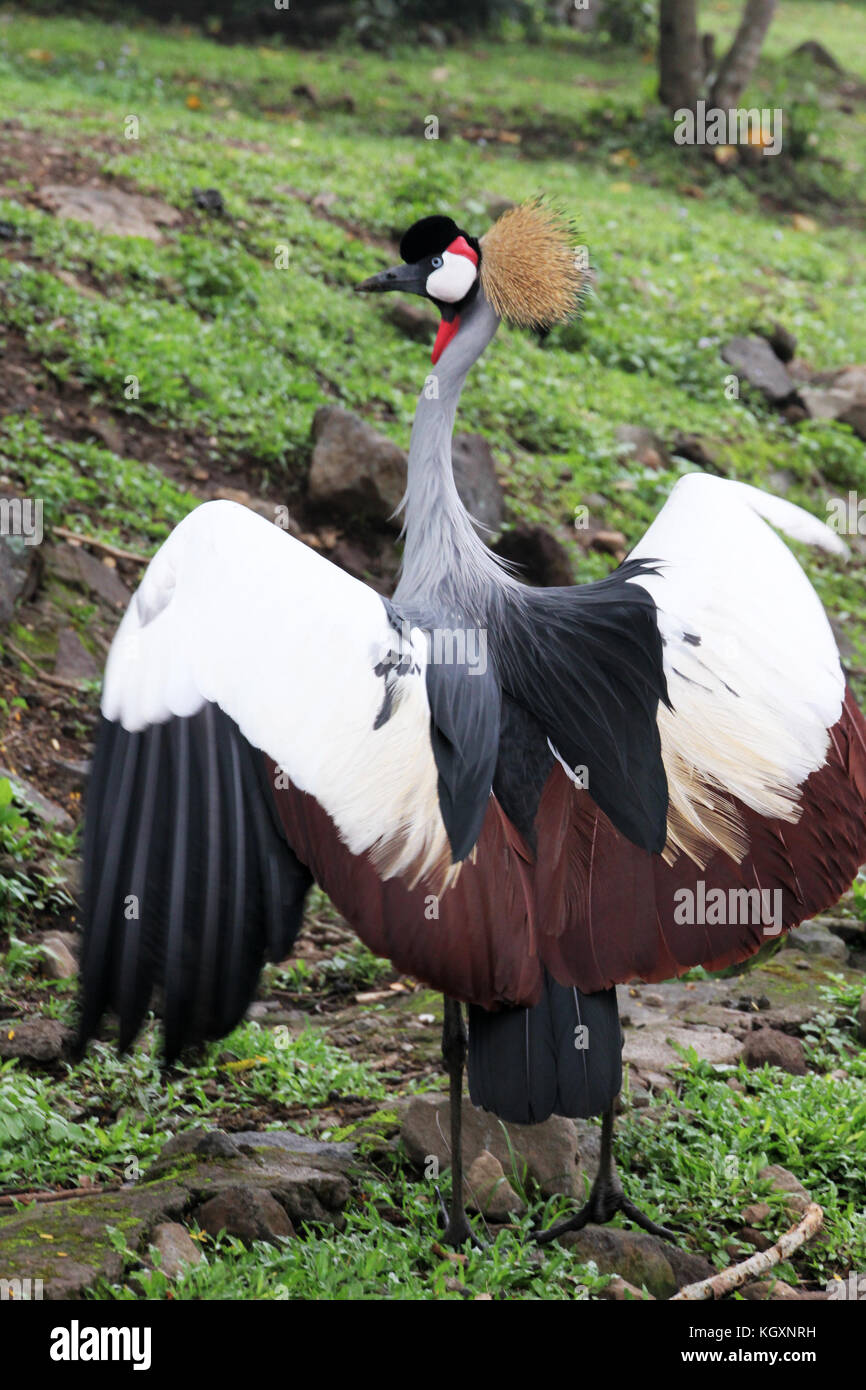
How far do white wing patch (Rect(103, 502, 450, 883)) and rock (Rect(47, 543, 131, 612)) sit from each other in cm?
266

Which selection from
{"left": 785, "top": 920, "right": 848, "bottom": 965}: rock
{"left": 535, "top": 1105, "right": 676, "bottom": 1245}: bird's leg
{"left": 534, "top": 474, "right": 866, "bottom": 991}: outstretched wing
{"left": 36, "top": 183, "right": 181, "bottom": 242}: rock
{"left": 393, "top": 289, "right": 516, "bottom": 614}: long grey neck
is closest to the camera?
{"left": 534, "top": 474, "right": 866, "bottom": 991}: outstretched wing

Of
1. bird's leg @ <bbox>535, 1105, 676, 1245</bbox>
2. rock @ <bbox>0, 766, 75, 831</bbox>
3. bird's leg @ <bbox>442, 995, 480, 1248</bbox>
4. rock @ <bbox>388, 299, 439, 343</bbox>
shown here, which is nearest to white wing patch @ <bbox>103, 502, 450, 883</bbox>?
bird's leg @ <bbox>442, 995, 480, 1248</bbox>

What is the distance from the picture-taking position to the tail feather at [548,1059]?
2885 mm

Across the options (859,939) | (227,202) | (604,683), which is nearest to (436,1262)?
(604,683)

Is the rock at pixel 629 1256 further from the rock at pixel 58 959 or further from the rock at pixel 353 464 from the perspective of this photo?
the rock at pixel 353 464

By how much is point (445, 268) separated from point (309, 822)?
183 cm

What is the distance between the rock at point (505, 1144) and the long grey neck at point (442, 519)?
3.99 feet

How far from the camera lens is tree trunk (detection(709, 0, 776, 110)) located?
12.5m

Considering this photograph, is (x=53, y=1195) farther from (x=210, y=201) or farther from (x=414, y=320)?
(x=210, y=201)

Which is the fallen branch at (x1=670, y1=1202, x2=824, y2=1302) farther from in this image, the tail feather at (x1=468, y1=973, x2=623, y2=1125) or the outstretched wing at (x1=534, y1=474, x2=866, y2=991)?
the outstretched wing at (x1=534, y1=474, x2=866, y2=991)

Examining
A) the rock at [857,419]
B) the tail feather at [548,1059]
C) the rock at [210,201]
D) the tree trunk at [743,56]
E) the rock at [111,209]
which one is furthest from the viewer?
the tree trunk at [743,56]

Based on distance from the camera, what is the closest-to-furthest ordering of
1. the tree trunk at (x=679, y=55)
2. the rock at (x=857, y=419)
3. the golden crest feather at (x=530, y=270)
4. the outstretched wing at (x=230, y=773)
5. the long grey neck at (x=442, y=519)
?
the outstretched wing at (x=230, y=773), the long grey neck at (x=442, y=519), the golden crest feather at (x=530, y=270), the rock at (x=857, y=419), the tree trunk at (x=679, y=55)

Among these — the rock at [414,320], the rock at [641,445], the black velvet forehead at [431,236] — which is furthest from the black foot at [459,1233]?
the rock at [414,320]

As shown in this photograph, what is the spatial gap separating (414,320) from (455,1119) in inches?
Result: 223
